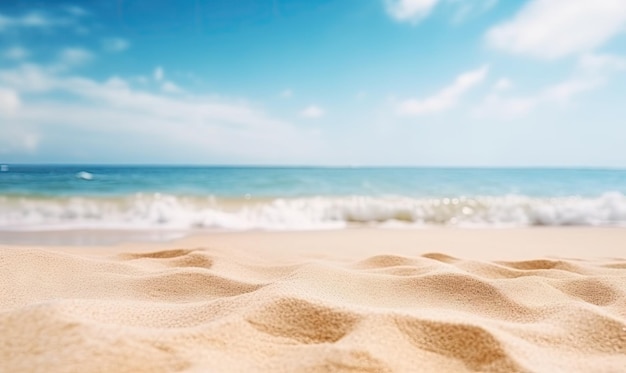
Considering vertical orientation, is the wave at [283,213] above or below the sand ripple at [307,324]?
below

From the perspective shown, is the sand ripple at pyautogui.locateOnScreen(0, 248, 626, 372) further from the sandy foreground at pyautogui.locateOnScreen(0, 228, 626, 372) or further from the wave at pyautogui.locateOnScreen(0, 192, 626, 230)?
the wave at pyautogui.locateOnScreen(0, 192, 626, 230)

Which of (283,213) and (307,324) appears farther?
(283,213)

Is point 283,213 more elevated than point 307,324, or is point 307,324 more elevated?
point 307,324

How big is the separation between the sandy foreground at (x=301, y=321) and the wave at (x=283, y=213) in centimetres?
487

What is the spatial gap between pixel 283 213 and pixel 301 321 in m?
7.17

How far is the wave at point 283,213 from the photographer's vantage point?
7.05 metres

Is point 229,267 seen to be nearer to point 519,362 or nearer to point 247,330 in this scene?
point 247,330

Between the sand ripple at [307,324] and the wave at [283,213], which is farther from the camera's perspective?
the wave at [283,213]

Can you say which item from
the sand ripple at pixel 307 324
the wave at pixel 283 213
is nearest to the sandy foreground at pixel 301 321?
the sand ripple at pixel 307 324

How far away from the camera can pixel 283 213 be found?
8.30 metres

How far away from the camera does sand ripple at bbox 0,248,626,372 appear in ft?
3.03

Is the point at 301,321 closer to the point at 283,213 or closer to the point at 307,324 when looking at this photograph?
the point at 307,324

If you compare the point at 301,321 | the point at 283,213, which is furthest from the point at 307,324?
the point at 283,213

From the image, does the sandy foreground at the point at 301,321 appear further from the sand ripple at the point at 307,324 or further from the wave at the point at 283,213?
the wave at the point at 283,213
